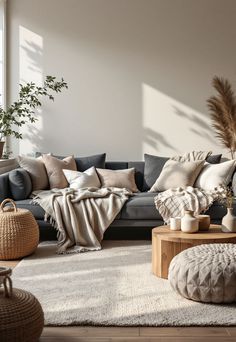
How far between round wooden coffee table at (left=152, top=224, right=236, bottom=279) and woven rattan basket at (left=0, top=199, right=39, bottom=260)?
110 centimetres

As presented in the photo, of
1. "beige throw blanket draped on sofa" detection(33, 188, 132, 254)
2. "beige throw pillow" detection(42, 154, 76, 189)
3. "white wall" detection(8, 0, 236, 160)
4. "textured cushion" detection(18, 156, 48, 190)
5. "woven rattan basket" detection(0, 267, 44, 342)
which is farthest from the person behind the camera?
"white wall" detection(8, 0, 236, 160)

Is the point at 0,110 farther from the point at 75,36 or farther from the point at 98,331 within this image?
the point at 98,331

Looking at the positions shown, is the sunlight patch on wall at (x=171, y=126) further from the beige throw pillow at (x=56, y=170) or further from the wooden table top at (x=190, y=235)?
the wooden table top at (x=190, y=235)

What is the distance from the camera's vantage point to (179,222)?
3646 millimetres

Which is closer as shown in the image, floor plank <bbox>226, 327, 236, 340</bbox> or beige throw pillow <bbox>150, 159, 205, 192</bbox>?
floor plank <bbox>226, 327, 236, 340</bbox>

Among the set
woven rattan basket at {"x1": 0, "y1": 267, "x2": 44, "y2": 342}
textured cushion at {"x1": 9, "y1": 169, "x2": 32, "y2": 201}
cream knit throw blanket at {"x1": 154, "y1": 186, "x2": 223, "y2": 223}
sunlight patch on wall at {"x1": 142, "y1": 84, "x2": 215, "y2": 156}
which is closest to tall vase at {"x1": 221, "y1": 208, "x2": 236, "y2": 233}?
cream knit throw blanket at {"x1": 154, "y1": 186, "x2": 223, "y2": 223}

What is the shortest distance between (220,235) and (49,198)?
1.75 meters

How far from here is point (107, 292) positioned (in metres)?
3.07

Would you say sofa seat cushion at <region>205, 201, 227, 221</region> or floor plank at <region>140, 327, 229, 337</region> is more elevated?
sofa seat cushion at <region>205, 201, 227, 221</region>

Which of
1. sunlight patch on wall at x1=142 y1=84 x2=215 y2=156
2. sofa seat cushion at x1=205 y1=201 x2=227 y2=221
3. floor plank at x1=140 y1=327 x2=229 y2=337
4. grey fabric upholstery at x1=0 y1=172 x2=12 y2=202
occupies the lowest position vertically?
floor plank at x1=140 y1=327 x2=229 y2=337

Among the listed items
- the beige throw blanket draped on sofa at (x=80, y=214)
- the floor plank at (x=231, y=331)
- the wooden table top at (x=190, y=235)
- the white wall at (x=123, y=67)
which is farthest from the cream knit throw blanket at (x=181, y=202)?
the floor plank at (x=231, y=331)

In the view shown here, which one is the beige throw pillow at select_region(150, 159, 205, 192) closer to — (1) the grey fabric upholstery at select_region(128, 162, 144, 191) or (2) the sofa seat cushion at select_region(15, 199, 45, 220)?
(1) the grey fabric upholstery at select_region(128, 162, 144, 191)

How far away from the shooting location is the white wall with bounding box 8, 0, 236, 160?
18.9 ft

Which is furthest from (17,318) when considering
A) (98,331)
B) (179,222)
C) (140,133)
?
(140,133)
